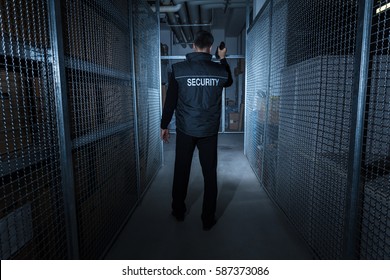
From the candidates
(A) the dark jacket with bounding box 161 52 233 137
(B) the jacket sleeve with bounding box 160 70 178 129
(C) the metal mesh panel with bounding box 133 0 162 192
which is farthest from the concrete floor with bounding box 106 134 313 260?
(B) the jacket sleeve with bounding box 160 70 178 129

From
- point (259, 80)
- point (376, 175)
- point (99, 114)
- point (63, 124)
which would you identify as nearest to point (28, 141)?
point (63, 124)

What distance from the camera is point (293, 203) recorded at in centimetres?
231

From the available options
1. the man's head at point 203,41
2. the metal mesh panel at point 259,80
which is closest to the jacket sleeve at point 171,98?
the man's head at point 203,41

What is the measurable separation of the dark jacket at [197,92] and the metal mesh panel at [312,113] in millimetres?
629

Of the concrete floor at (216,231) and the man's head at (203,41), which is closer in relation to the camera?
the concrete floor at (216,231)

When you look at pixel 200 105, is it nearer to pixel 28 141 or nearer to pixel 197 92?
pixel 197 92

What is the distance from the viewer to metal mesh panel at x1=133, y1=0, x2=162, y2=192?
296 cm

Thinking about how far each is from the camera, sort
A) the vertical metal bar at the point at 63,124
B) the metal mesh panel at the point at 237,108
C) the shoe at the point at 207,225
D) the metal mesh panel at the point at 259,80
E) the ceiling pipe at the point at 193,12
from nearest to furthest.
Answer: the vertical metal bar at the point at 63,124 → the shoe at the point at 207,225 → the metal mesh panel at the point at 259,80 → the ceiling pipe at the point at 193,12 → the metal mesh panel at the point at 237,108

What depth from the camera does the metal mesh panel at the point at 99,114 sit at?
64.5 inches

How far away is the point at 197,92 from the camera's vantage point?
2.27 m

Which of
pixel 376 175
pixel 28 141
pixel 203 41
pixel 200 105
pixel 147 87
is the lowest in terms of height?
pixel 376 175

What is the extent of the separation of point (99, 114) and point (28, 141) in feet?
2.40

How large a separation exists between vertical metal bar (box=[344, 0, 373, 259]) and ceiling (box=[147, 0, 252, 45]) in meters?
4.61

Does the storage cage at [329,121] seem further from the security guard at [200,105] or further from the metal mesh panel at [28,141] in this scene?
the metal mesh panel at [28,141]
